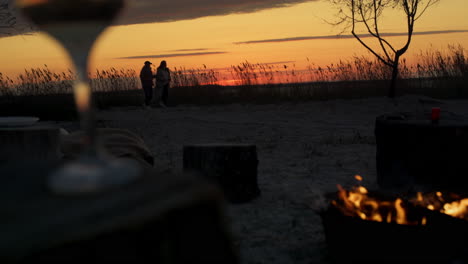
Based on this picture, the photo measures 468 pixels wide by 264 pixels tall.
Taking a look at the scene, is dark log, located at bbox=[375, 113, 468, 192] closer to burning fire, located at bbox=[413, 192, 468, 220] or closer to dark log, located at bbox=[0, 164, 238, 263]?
burning fire, located at bbox=[413, 192, 468, 220]

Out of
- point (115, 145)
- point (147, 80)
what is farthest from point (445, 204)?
point (147, 80)

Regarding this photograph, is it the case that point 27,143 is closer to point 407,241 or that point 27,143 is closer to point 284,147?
point 407,241

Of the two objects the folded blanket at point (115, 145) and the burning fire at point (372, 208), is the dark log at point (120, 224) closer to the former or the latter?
the burning fire at point (372, 208)

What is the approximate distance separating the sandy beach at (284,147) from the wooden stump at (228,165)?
0.53 ft

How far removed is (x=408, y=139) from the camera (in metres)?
3.66

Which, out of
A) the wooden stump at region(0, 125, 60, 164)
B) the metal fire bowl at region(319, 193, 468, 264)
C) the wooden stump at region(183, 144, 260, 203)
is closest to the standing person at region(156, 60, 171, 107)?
the wooden stump at region(183, 144, 260, 203)

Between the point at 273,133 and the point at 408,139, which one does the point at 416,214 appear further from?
the point at 273,133

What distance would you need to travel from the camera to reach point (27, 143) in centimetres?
347

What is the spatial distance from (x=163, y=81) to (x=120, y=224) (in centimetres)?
1229

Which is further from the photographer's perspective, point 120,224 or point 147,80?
point 147,80

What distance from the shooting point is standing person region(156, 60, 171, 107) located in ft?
42.3

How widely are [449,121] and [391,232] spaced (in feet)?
5.85

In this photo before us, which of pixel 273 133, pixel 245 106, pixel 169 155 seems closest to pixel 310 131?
pixel 273 133

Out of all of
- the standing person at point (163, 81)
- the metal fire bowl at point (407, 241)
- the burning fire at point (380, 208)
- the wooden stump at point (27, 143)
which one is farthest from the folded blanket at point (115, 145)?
the standing person at point (163, 81)
